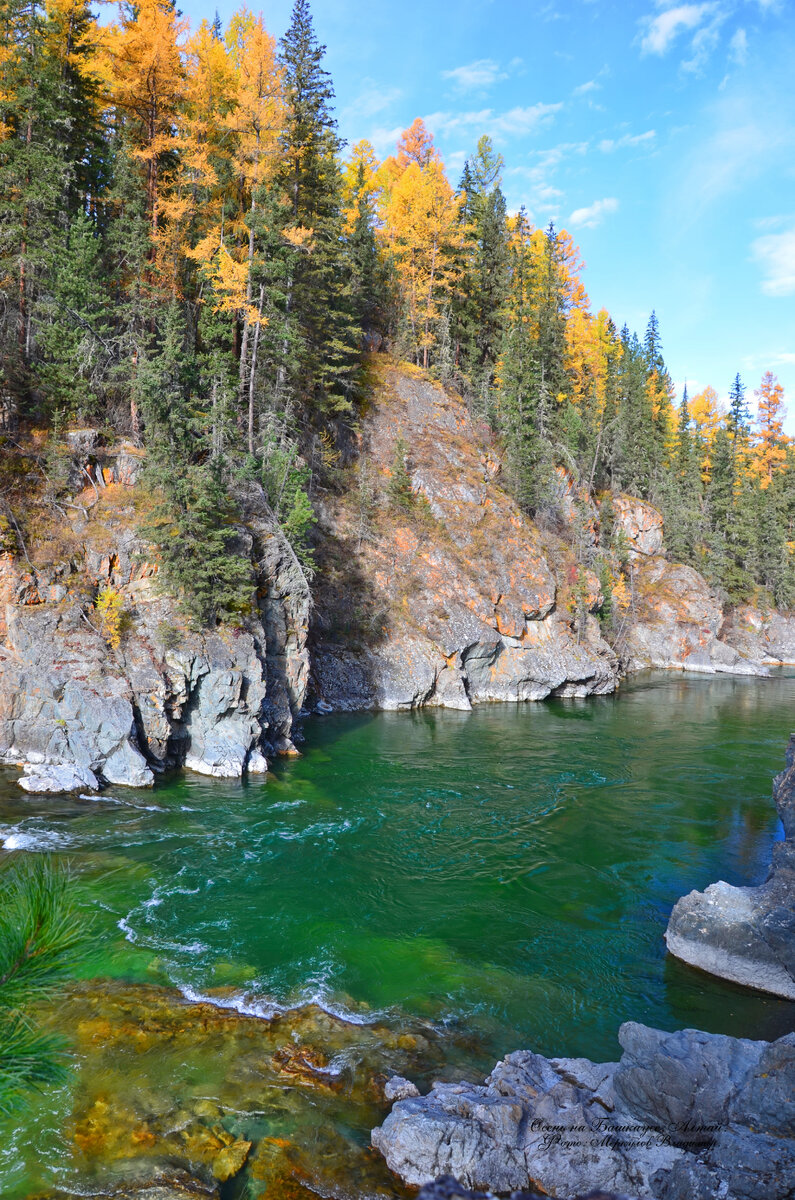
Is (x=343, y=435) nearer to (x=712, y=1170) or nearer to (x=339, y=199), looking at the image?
(x=339, y=199)

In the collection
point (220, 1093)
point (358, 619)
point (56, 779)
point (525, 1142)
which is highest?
point (358, 619)

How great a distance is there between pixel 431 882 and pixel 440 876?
0.33 meters

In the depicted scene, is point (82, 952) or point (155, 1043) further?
point (155, 1043)

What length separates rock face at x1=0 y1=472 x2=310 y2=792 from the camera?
1589 cm

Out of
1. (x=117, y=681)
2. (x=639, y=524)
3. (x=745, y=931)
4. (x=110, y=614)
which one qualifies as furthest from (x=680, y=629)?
(x=117, y=681)

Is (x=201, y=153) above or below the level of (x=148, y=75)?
below

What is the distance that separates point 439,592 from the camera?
31.3m

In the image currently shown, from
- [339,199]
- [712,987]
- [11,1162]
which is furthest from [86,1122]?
[339,199]

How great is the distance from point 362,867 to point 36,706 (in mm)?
9446

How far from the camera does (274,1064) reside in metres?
7.53

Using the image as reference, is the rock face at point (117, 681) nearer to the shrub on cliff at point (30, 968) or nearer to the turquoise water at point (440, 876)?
the turquoise water at point (440, 876)

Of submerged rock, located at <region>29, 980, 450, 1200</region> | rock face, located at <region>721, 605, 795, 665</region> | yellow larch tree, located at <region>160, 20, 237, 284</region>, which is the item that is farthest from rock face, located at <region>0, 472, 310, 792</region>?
rock face, located at <region>721, 605, 795, 665</region>

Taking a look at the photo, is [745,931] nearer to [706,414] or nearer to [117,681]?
[117,681]

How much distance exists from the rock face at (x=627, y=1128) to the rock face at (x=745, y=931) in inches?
125
